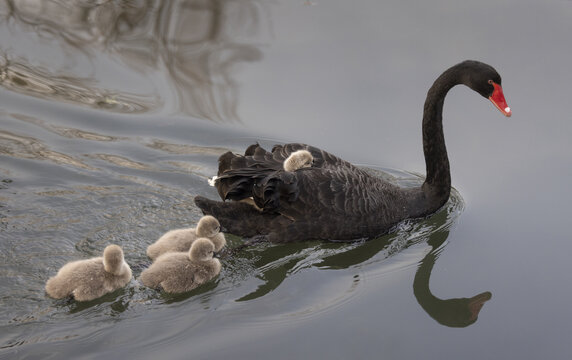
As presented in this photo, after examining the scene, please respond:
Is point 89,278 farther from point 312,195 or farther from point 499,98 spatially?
point 499,98

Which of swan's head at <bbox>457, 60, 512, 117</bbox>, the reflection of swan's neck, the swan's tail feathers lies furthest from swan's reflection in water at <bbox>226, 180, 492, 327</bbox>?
swan's head at <bbox>457, 60, 512, 117</bbox>

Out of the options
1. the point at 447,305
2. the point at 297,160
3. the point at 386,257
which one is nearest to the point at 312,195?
the point at 297,160

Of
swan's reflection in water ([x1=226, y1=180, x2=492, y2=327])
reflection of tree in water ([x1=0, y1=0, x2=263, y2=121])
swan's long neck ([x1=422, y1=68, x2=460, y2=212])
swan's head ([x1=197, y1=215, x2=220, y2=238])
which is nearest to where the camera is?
swan's reflection in water ([x1=226, y1=180, x2=492, y2=327])

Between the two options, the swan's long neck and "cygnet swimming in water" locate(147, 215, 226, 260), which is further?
the swan's long neck

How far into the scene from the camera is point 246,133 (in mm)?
6605

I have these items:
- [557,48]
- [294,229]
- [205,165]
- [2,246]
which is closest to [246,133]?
[205,165]

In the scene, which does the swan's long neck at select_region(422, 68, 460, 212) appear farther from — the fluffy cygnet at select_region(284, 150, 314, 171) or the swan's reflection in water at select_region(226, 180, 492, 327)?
the fluffy cygnet at select_region(284, 150, 314, 171)

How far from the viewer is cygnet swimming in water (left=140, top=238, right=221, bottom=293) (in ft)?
14.9

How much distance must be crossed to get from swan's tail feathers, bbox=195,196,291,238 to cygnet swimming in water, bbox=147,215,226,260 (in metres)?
0.29

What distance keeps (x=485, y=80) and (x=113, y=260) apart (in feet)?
9.78

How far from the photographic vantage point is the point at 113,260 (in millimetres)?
4375

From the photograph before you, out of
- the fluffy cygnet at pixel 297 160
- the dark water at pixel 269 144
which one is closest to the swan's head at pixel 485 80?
the dark water at pixel 269 144

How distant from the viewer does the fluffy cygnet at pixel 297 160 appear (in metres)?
5.24

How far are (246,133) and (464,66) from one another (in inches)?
81.5
